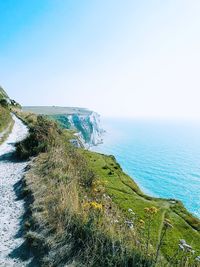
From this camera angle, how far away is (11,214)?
475 inches

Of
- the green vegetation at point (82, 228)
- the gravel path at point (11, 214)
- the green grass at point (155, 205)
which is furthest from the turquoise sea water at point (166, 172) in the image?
the green vegetation at point (82, 228)

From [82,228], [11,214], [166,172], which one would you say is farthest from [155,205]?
[166,172]

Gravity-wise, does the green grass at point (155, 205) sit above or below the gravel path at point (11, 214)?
below

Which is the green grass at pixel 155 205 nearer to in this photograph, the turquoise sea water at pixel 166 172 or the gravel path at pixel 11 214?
the gravel path at pixel 11 214

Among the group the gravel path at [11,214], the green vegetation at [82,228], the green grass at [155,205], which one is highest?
the green vegetation at [82,228]

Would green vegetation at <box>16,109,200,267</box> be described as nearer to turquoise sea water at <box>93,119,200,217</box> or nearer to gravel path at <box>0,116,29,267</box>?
gravel path at <box>0,116,29,267</box>

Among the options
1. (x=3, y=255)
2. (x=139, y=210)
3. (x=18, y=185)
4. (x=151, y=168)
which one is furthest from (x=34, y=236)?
(x=151, y=168)

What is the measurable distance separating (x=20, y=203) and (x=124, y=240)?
654 centimetres

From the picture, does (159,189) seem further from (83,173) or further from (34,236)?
(34,236)

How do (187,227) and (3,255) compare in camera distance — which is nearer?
(3,255)

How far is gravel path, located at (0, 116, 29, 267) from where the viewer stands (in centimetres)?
891

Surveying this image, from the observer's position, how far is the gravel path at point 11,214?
8.91 metres

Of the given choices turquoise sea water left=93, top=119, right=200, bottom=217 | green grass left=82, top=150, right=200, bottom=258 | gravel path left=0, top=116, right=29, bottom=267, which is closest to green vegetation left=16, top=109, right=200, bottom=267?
green grass left=82, top=150, right=200, bottom=258

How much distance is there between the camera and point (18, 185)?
52.4ft
